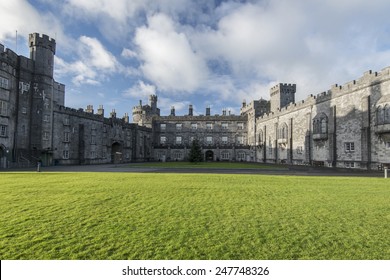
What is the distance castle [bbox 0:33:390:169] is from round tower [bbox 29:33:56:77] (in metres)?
0.12

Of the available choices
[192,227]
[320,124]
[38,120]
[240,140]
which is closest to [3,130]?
[38,120]

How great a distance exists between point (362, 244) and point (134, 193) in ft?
26.7

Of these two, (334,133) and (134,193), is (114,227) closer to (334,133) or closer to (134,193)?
(134,193)

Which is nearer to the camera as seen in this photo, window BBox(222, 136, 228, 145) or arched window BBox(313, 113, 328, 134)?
arched window BBox(313, 113, 328, 134)

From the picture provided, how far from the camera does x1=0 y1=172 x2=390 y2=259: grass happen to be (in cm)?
441

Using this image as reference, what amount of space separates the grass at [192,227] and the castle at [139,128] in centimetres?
2507

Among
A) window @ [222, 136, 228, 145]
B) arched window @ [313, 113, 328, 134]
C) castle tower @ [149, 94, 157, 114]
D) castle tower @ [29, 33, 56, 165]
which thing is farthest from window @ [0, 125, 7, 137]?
window @ [222, 136, 228, 145]

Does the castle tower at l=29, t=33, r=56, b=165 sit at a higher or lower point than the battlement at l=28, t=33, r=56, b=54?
lower

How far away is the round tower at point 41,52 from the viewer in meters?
34.5

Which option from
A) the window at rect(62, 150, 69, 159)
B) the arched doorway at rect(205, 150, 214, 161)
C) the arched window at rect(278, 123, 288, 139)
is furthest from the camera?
the arched doorway at rect(205, 150, 214, 161)

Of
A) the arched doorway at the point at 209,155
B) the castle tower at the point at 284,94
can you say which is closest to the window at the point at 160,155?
the arched doorway at the point at 209,155

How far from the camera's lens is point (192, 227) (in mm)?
5789

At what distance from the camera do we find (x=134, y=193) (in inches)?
409

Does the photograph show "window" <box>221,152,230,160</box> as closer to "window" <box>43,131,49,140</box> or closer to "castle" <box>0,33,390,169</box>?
"castle" <box>0,33,390,169</box>
